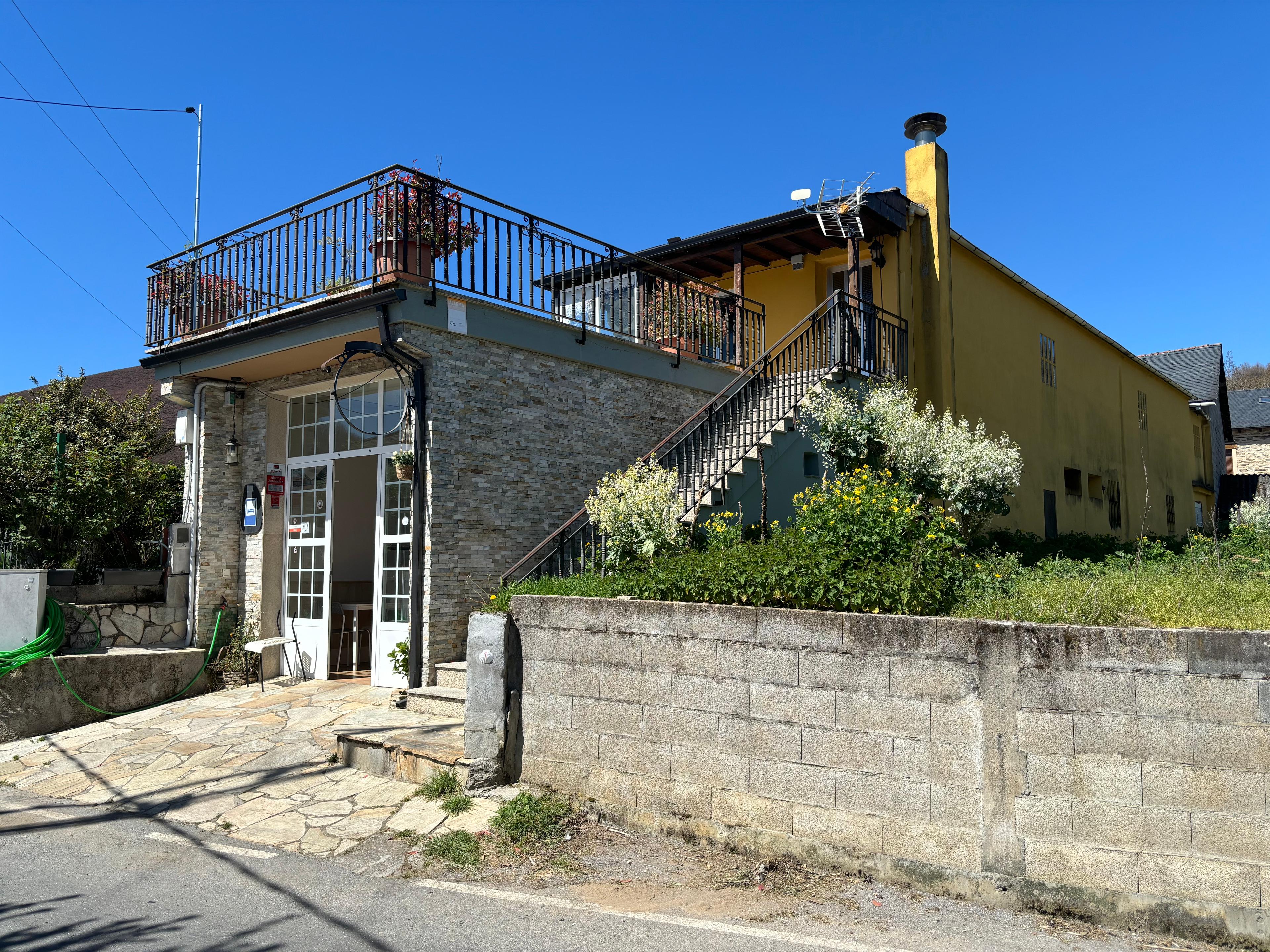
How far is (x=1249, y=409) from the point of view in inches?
1532

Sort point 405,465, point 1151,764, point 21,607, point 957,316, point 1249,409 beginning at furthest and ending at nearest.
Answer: point 1249,409 < point 957,316 < point 21,607 < point 405,465 < point 1151,764

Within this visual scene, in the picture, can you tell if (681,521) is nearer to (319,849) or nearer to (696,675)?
(696,675)

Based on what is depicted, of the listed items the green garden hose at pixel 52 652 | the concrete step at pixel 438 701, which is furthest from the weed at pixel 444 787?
the green garden hose at pixel 52 652

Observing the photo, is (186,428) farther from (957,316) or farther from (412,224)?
(957,316)

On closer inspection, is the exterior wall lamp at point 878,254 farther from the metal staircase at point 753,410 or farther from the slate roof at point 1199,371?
the slate roof at point 1199,371

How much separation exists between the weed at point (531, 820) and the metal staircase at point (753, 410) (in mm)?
2304

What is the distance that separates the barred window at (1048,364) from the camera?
1678 cm

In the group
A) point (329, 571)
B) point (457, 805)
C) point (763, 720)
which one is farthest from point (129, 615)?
point (763, 720)

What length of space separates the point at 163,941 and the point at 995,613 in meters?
4.79

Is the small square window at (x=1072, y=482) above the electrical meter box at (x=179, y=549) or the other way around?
above

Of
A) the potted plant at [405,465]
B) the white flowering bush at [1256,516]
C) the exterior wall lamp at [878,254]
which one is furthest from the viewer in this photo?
the exterior wall lamp at [878,254]

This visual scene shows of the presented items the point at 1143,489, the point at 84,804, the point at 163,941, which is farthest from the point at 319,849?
the point at 1143,489

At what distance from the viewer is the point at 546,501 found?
9.93m

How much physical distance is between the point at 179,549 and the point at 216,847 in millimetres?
6077
